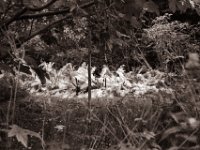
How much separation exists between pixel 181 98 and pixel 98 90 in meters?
4.98

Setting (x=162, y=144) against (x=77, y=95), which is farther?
(x=77, y=95)

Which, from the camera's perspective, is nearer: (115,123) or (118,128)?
(118,128)

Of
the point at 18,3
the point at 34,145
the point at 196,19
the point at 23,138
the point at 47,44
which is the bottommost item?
the point at 34,145

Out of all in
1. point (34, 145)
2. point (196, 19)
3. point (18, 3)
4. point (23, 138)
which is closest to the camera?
point (23, 138)

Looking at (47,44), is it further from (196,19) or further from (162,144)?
(196,19)

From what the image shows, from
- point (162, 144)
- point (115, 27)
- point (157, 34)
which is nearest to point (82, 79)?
point (157, 34)

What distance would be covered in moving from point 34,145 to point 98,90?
4657 mm

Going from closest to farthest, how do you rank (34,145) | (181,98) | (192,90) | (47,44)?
(192,90) → (181,98) → (34,145) → (47,44)

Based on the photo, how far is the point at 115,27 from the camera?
11.0ft

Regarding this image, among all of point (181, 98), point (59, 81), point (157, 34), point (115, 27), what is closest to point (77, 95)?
point (59, 81)

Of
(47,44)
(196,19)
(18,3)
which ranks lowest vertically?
(47,44)

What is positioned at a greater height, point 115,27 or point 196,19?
point 196,19

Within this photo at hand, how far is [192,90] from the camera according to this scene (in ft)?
6.51

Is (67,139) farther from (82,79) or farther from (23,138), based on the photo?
(82,79)
